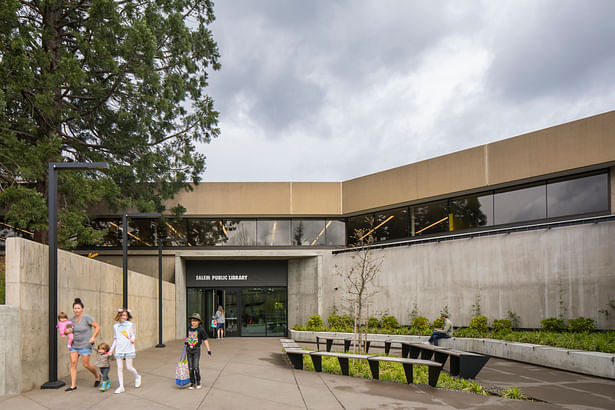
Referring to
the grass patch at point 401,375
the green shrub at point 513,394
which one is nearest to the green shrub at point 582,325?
the grass patch at point 401,375

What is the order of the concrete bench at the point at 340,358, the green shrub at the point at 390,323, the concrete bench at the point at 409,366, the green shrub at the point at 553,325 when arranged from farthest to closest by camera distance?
the green shrub at the point at 390,323 → the green shrub at the point at 553,325 → the concrete bench at the point at 340,358 → the concrete bench at the point at 409,366

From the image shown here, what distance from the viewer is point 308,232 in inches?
1085

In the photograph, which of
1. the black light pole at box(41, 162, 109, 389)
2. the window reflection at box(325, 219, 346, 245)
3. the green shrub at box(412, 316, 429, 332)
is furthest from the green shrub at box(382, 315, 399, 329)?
the black light pole at box(41, 162, 109, 389)

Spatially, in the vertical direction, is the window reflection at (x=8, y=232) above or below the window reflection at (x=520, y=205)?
below

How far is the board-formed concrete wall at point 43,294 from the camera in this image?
30.5 feet

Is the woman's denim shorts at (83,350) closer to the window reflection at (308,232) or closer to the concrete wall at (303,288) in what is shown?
the concrete wall at (303,288)

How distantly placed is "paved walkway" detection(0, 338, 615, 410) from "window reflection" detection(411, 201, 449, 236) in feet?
33.9

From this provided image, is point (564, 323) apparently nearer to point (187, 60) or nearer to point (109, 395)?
point (109, 395)

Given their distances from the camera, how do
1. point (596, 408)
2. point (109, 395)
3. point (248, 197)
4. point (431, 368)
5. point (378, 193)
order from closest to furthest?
point (596, 408), point (109, 395), point (431, 368), point (378, 193), point (248, 197)

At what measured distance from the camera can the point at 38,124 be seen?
17.6 meters

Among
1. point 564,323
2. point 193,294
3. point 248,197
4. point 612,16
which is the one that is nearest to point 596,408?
point 564,323

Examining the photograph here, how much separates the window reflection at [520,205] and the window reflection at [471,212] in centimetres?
36

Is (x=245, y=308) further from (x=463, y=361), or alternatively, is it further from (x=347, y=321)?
(x=463, y=361)

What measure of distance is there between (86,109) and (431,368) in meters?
16.0
